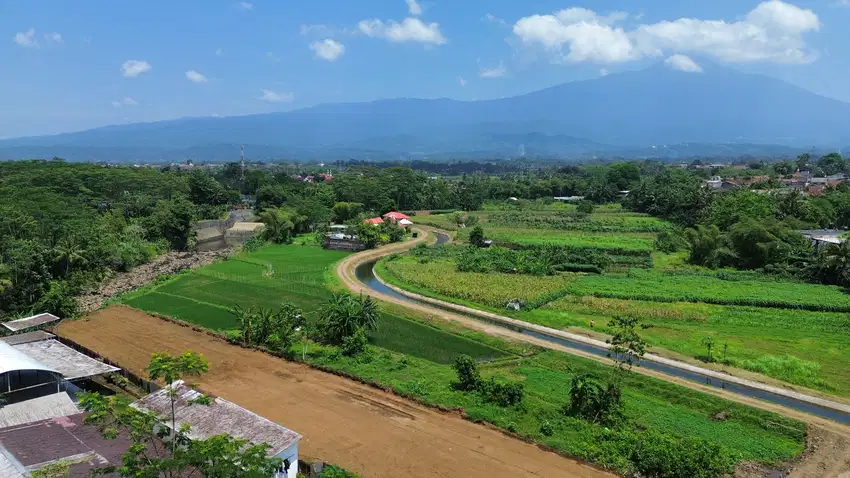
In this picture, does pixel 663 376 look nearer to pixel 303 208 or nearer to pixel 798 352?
pixel 798 352

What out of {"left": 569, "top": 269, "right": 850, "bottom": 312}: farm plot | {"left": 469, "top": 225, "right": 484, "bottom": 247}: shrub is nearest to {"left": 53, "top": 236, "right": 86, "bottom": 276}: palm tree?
{"left": 569, "top": 269, "right": 850, "bottom": 312}: farm plot

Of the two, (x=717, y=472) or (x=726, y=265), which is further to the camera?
(x=726, y=265)

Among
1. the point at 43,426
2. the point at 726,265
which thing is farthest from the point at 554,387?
the point at 726,265

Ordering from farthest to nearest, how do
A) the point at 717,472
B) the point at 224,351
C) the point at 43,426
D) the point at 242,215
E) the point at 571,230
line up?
the point at 242,215, the point at 571,230, the point at 224,351, the point at 43,426, the point at 717,472

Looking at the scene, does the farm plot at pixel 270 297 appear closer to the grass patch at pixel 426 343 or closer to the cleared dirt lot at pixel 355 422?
the grass patch at pixel 426 343

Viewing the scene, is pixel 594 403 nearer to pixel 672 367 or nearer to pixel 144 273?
pixel 672 367

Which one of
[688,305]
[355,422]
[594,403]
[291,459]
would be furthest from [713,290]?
[291,459]
